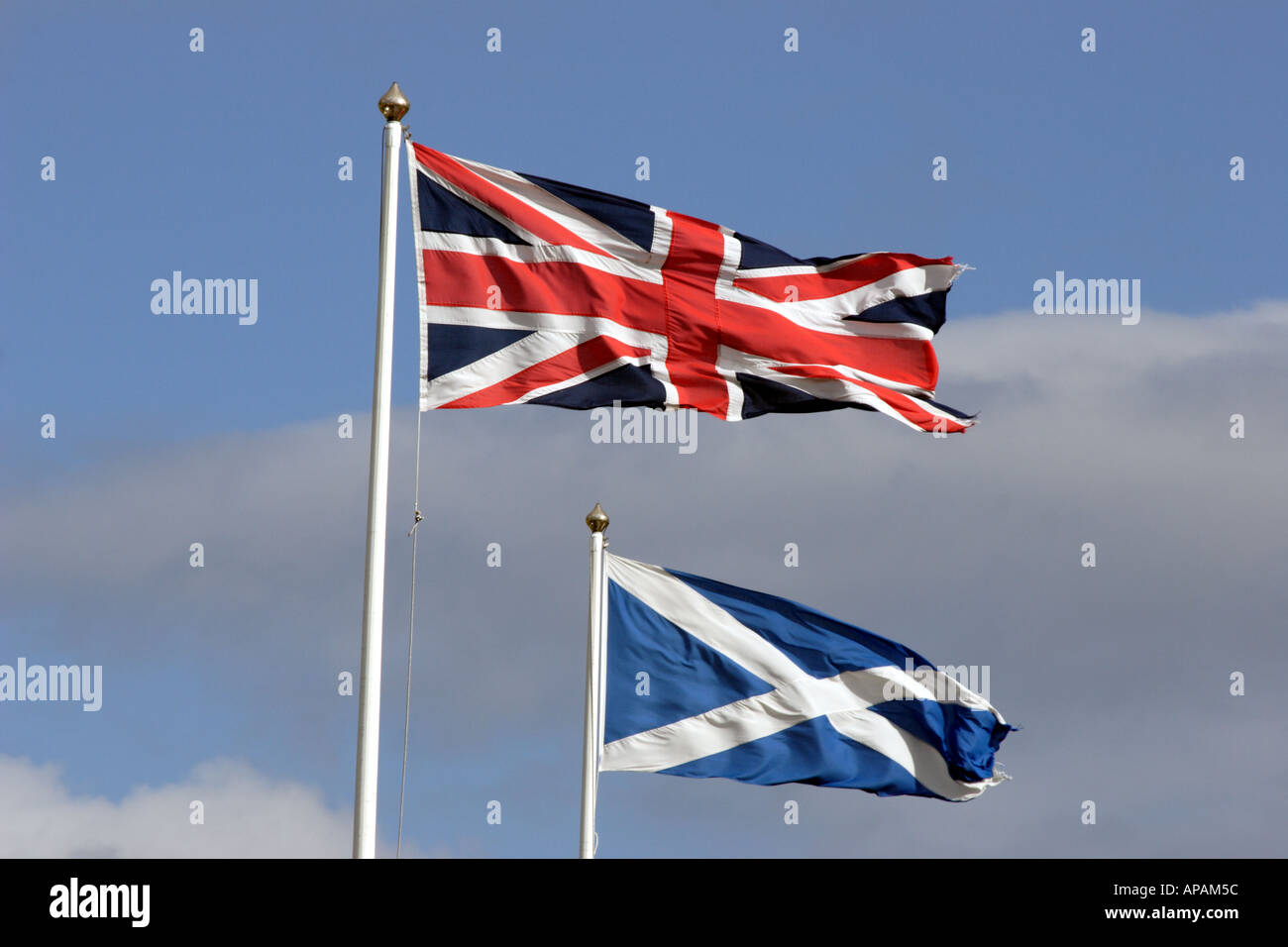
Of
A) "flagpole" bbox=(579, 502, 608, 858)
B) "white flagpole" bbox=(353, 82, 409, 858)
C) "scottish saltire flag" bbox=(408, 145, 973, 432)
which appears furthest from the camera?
"flagpole" bbox=(579, 502, 608, 858)

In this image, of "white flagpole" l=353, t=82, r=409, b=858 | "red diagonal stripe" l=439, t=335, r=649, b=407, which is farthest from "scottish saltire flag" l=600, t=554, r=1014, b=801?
"white flagpole" l=353, t=82, r=409, b=858

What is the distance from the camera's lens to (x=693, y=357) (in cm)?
1928

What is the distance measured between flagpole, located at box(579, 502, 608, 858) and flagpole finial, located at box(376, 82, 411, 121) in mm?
9572

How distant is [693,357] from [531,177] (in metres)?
2.38

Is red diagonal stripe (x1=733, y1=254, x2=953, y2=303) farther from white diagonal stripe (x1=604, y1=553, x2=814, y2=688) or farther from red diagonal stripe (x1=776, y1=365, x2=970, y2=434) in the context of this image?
white diagonal stripe (x1=604, y1=553, x2=814, y2=688)

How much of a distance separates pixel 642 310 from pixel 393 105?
3.31 m

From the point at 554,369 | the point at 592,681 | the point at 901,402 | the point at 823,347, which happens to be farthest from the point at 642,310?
the point at 592,681

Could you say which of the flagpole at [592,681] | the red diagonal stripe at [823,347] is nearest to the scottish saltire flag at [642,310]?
the red diagonal stripe at [823,347]

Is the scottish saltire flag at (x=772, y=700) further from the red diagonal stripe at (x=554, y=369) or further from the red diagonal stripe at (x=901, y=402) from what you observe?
the red diagonal stripe at (x=554, y=369)

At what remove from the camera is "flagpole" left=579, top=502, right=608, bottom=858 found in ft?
82.0

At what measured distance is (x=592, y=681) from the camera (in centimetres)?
2555
